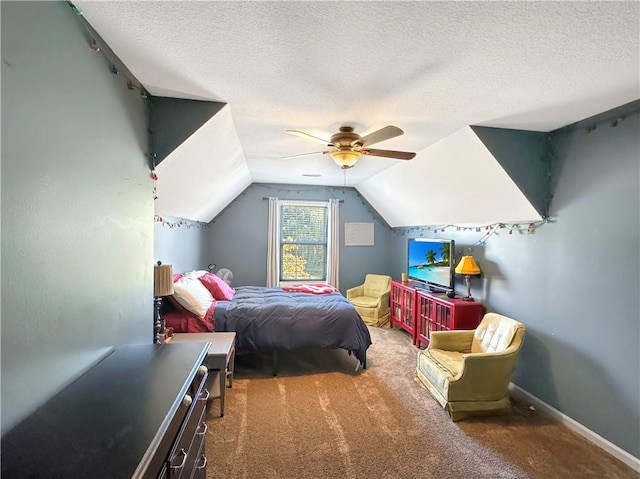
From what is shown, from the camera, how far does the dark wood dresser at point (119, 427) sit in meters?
0.80

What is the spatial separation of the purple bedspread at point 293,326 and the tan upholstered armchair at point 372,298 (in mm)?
1696

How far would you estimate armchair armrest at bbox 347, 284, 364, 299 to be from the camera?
538 cm

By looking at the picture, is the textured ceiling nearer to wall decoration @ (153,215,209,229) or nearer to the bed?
wall decoration @ (153,215,209,229)

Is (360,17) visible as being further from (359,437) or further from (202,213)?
(202,213)

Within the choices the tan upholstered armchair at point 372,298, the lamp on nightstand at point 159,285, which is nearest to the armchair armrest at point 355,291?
the tan upholstered armchair at point 372,298

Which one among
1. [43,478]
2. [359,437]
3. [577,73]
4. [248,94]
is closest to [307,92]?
[248,94]

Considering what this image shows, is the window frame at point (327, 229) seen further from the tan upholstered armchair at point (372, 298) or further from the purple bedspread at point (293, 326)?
the purple bedspread at point (293, 326)

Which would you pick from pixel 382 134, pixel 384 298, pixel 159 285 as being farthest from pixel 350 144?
pixel 384 298

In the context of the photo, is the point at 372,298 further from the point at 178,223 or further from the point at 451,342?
the point at 178,223

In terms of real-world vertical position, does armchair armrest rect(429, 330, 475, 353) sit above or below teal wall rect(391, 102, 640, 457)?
below

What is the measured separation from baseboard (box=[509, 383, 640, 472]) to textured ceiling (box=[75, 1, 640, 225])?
2.30 m

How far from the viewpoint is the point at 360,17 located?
1247 millimetres

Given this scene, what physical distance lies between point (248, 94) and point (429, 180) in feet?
7.77

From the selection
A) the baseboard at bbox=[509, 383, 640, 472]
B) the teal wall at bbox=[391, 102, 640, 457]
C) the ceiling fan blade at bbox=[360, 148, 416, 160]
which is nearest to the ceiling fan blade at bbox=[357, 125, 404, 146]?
the ceiling fan blade at bbox=[360, 148, 416, 160]
